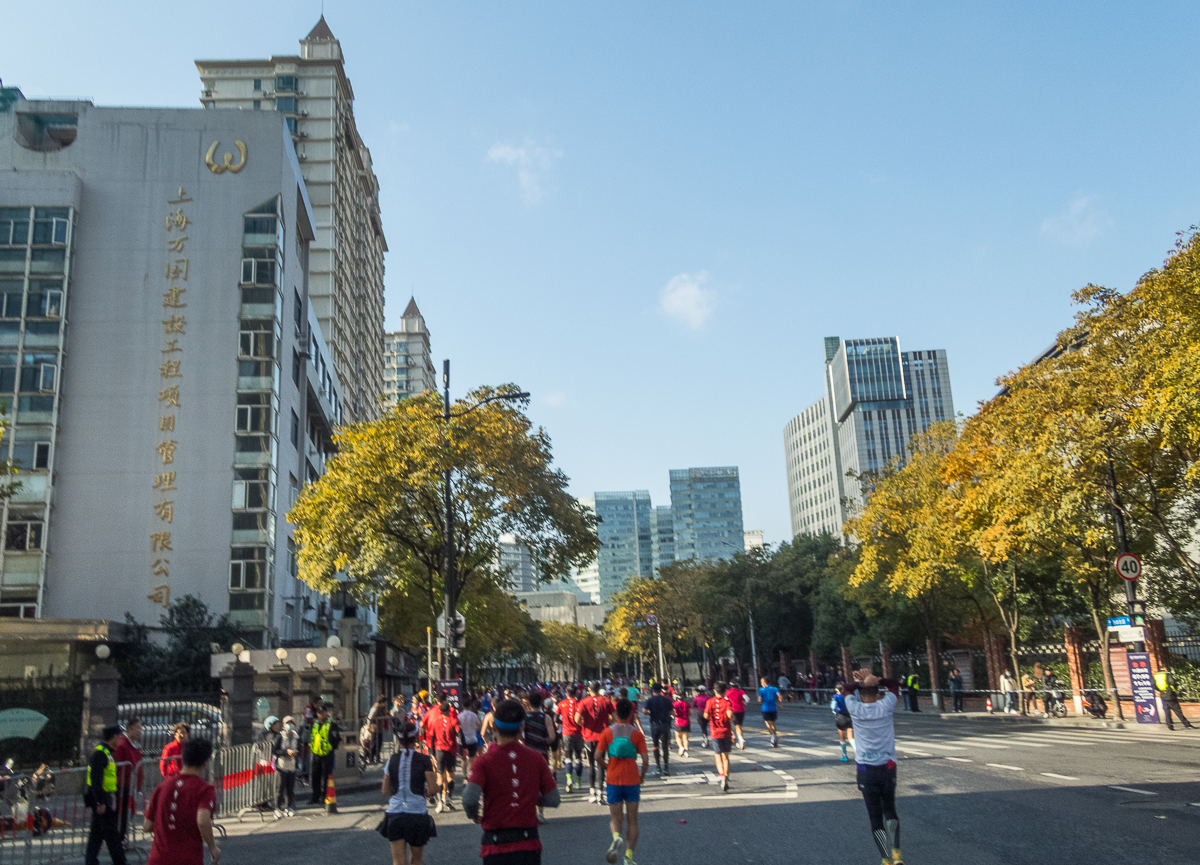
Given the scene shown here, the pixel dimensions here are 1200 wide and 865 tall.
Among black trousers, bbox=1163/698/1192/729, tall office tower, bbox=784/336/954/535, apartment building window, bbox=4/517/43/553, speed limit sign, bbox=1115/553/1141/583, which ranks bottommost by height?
black trousers, bbox=1163/698/1192/729

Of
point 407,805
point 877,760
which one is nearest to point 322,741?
point 407,805

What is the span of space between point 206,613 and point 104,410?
Answer: 10.1m

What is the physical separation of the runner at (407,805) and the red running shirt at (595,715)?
7.23 meters

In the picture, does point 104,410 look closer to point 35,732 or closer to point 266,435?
point 266,435

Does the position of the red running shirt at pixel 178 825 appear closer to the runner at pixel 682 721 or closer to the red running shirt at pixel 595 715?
the red running shirt at pixel 595 715

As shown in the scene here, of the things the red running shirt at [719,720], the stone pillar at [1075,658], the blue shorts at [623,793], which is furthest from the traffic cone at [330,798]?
the stone pillar at [1075,658]

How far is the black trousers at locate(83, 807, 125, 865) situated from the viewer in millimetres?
11148

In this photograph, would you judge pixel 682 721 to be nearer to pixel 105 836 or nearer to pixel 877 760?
pixel 105 836

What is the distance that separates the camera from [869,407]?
151m

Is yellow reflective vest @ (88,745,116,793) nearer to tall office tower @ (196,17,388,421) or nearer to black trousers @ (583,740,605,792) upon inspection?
black trousers @ (583,740,605,792)

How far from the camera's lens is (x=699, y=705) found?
25984 mm

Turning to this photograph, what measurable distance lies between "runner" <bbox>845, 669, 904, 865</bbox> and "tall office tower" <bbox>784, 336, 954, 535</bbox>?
136992mm

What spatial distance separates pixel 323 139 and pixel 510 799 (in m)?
78.7

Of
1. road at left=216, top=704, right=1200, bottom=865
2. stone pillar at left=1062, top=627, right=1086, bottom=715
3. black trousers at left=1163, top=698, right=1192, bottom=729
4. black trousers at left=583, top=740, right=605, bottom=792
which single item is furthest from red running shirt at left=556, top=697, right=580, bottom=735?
stone pillar at left=1062, top=627, right=1086, bottom=715
